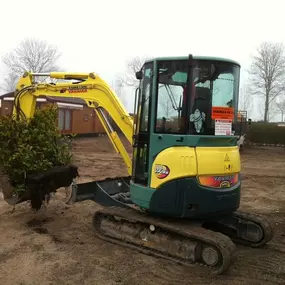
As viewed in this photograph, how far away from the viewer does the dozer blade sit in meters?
5.45

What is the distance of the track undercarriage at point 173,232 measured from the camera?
4.59m

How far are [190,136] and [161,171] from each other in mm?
592

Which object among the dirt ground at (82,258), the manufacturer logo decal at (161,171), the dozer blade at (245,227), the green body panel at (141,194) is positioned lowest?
the dirt ground at (82,258)

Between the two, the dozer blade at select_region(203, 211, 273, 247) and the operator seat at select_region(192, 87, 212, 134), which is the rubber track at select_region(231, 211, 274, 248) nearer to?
the dozer blade at select_region(203, 211, 273, 247)

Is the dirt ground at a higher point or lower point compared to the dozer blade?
lower

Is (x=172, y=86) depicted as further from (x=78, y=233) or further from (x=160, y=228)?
(x=78, y=233)

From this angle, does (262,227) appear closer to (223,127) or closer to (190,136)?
(223,127)

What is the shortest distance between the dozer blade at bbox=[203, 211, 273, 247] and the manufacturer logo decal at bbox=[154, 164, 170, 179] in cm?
115

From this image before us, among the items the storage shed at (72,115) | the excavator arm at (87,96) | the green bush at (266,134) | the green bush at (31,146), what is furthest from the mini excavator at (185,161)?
the green bush at (266,134)

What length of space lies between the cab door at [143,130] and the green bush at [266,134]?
771 inches

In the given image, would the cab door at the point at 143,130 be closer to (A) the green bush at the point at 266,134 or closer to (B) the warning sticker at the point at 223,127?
(B) the warning sticker at the point at 223,127

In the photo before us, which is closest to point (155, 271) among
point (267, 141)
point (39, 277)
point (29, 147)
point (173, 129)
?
point (39, 277)

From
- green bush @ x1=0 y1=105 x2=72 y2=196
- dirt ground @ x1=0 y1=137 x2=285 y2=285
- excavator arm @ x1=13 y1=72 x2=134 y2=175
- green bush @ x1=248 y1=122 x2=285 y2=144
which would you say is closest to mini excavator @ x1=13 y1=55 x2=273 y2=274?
dirt ground @ x1=0 y1=137 x2=285 y2=285

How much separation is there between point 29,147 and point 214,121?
3.07 meters
